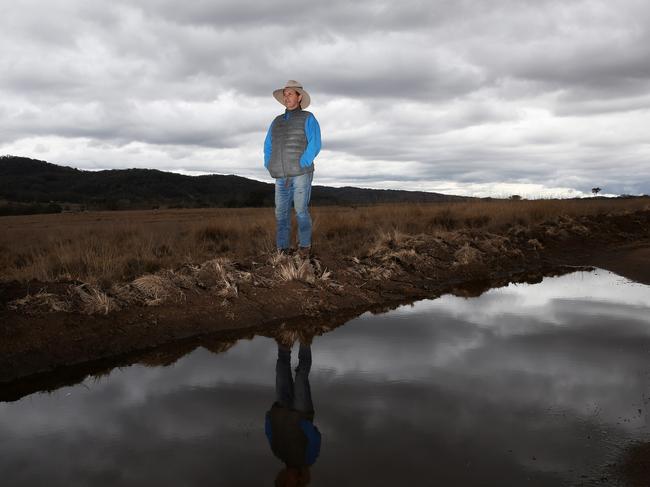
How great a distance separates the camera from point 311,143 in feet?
26.2

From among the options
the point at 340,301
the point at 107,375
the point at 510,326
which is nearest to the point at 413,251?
the point at 340,301

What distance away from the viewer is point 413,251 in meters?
10.2

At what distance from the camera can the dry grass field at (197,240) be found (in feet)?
29.8

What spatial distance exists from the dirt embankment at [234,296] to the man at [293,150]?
36.1 inches

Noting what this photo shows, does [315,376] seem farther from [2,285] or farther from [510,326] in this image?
[2,285]

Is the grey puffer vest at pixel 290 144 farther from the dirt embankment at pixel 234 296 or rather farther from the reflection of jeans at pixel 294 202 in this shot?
the dirt embankment at pixel 234 296

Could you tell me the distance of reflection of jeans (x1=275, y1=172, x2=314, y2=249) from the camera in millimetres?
8148

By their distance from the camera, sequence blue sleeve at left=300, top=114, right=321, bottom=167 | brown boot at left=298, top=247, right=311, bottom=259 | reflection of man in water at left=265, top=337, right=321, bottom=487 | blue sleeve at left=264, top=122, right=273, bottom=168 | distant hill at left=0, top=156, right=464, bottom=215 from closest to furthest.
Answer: reflection of man in water at left=265, top=337, right=321, bottom=487, blue sleeve at left=300, top=114, right=321, bottom=167, blue sleeve at left=264, top=122, right=273, bottom=168, brown boot at left=298, top=247, right=311, bottom=259, distant hill at left=0, top=156, right=464, bottom=215

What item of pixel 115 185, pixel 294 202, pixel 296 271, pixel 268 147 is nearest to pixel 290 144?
pixel 268 147

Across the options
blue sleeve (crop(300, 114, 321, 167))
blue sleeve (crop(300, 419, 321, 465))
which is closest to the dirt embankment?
blue sleeve (crop(300, 114, 321, 167))

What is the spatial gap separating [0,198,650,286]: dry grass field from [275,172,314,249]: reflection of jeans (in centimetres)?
75

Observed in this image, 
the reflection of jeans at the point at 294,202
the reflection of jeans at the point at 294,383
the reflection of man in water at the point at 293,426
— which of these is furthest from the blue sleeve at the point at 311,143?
the reflection of man in water at the point at 293,426

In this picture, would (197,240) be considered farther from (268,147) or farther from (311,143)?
(311,143)

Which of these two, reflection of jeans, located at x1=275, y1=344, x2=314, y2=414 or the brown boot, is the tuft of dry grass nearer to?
the brown boot
